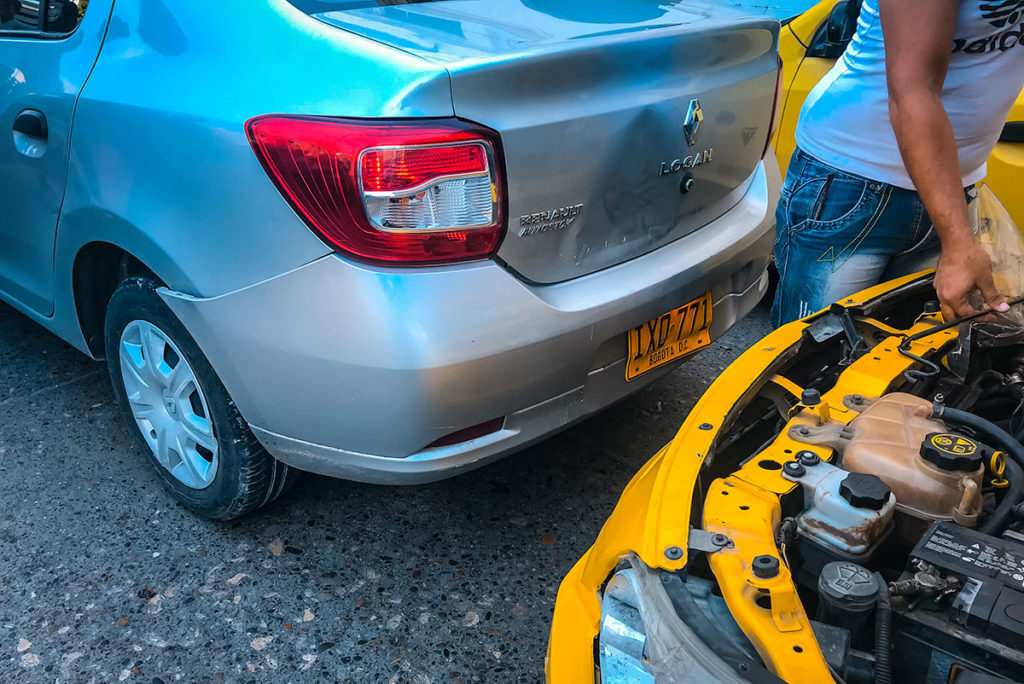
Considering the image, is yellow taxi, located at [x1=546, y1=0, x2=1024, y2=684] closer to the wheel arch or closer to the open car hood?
the open car hood

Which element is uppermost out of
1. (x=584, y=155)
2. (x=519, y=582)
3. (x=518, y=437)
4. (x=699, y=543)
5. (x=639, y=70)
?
(x=639, y=70)

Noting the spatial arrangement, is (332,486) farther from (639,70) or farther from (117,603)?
(639,70)

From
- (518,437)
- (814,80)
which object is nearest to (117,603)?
(518,437)

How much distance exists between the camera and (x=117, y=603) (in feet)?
7.25

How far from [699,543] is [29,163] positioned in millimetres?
2153

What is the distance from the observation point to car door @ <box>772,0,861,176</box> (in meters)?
3.35

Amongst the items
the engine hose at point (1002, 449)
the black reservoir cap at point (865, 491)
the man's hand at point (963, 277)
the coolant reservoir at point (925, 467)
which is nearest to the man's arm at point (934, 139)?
the man's hand at point (963, 277)

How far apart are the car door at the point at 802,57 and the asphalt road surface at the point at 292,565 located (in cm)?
133

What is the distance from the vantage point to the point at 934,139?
5.25ft

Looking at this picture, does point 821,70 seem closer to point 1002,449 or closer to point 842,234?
point 842,234

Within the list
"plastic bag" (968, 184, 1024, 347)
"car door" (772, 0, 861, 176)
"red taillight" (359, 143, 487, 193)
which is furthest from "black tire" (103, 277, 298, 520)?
"car door" (772, 0, 861, 176)

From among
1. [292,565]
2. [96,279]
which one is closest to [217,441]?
[292,565]

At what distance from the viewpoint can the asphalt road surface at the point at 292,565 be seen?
2061 millimetres

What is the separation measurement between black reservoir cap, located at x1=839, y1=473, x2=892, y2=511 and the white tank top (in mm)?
947
